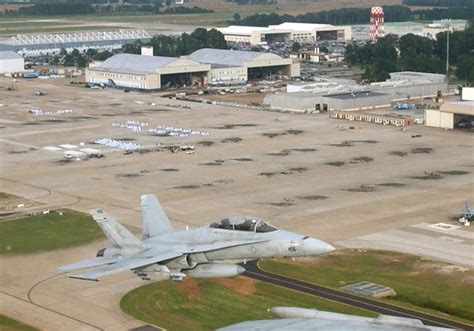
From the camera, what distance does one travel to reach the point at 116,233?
56.4m

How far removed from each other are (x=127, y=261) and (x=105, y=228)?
11.5 ft

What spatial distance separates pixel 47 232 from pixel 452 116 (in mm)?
72064

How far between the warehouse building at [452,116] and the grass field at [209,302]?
74.5m

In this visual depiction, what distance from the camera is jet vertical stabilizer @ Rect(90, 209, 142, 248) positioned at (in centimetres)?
5597

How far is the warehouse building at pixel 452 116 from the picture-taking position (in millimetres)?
133500

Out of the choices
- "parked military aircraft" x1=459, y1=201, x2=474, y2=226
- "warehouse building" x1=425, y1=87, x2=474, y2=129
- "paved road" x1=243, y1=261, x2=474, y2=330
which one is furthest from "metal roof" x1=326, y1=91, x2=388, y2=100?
"paved road" x1=243, y1=261, x2=474, y2=330

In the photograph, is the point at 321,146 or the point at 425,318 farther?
the point at 321,146

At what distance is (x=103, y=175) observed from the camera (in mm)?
104062

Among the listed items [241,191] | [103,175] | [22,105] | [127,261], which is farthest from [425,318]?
[22,105]

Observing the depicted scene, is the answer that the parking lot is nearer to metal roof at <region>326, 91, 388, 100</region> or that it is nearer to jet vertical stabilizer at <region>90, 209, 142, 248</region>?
jet vertical stabilizer at <region>90, 209, 142, 248</region>

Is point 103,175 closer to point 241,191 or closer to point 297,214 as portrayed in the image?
point 241,191

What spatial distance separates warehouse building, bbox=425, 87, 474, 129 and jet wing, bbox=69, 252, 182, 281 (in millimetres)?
87129

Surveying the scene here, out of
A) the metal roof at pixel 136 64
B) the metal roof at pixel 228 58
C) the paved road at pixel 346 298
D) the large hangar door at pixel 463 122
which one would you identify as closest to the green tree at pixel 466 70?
the metal roof at pixel 228 58

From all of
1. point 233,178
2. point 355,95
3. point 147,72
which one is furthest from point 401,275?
point 147,72
